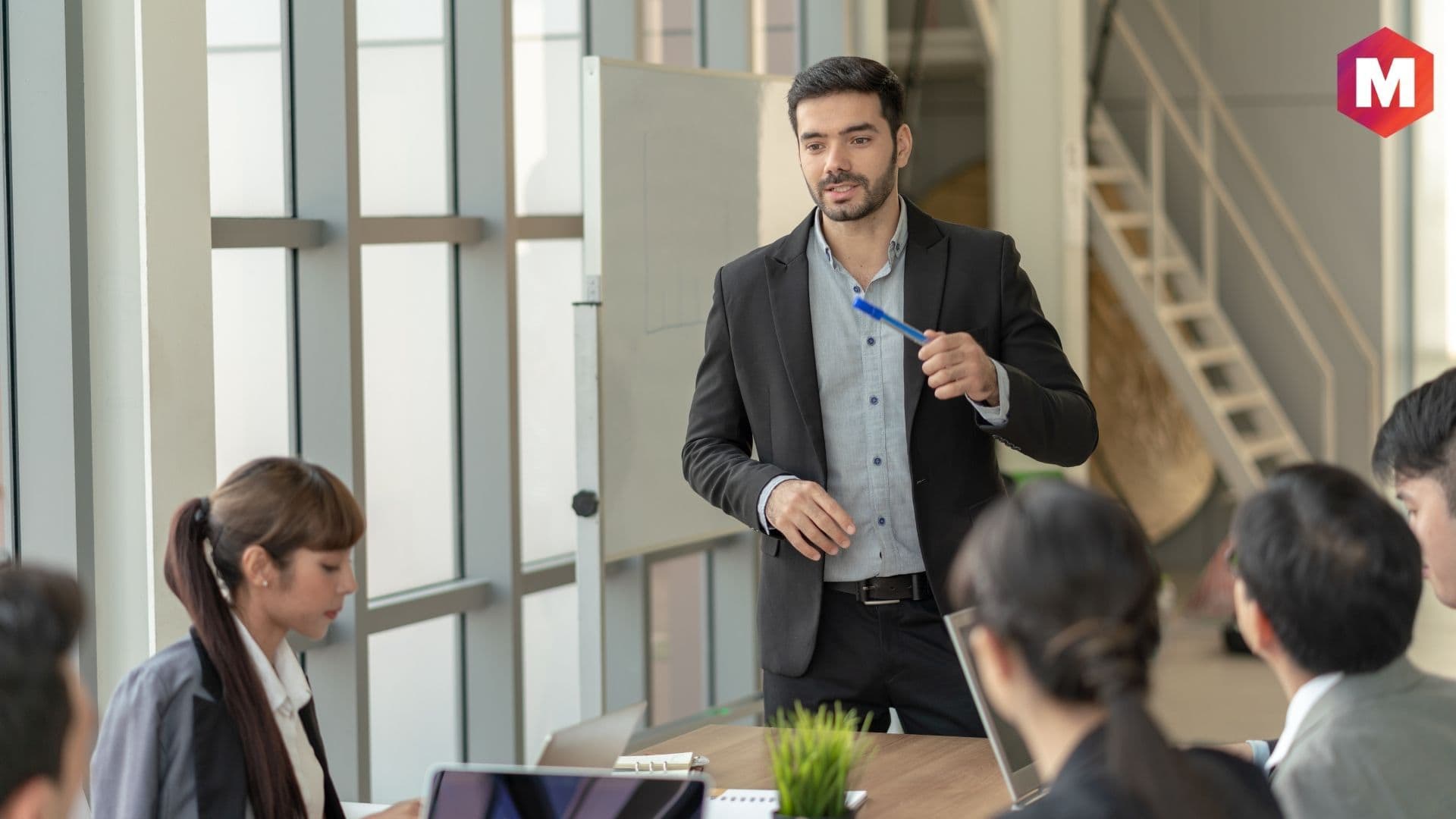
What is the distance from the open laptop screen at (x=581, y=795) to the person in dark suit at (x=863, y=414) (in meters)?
0.88

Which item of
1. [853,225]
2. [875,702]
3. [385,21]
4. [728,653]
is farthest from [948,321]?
[728,653]

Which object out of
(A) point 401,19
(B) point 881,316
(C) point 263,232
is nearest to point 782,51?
(A) point 401,19

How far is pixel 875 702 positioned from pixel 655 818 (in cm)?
103

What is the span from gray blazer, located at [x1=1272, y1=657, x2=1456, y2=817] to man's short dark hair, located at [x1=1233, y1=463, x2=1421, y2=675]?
32mm

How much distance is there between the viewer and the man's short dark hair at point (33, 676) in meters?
1.22

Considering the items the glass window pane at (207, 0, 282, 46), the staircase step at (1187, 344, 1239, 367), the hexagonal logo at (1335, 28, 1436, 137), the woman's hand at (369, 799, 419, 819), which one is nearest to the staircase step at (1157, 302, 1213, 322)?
the staircase step at (1187, 344, 1239, 367)

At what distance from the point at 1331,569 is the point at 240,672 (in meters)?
1.15

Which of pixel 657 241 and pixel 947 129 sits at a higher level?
pixel 947 129

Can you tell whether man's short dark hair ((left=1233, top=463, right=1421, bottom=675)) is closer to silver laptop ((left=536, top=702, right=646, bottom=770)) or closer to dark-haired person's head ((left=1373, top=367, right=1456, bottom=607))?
dark-haired person's head ((left=1373, top=367, right=1456, bottom=607))

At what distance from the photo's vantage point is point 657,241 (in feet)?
12.5

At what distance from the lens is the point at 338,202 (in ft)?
11.4

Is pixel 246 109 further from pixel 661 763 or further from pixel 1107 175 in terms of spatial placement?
pixel 1107 175

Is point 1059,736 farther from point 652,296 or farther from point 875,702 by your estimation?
point 652,296

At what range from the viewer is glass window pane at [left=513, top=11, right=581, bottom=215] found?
174 inches
